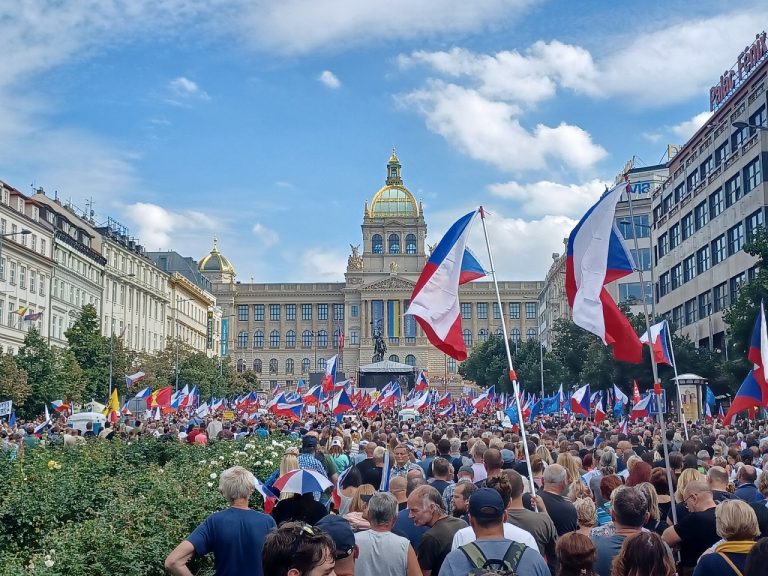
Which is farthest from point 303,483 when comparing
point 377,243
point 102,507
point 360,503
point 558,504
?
point 377,243

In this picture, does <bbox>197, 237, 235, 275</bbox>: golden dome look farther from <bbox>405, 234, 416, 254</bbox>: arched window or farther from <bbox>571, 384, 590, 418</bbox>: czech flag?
<bbox>571, 384, 590, 418</bbox>: czech flag

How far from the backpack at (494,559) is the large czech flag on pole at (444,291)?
581cm

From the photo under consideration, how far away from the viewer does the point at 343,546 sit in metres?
6.29

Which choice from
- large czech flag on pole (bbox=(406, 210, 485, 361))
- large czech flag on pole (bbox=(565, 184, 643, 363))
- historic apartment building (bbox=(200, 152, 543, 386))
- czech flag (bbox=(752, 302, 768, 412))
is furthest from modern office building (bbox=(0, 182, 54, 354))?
historic apartment building (bbox=(200, 152, 543, 386))

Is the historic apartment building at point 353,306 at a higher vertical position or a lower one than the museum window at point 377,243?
lower

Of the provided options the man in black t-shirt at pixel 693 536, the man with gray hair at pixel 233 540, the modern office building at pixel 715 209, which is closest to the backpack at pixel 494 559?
the man with gray hair at pixel 233 540

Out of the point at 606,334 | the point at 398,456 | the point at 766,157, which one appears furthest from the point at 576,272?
the point at 766,157

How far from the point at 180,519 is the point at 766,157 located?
38.8 m

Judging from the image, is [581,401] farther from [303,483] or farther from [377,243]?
[377,243]

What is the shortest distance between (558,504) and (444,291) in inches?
145

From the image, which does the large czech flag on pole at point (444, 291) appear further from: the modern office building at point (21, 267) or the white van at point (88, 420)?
the modern office building at point (21, 267)

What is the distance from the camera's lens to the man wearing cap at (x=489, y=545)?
6016 mm

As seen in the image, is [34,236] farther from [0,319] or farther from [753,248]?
[753,248]

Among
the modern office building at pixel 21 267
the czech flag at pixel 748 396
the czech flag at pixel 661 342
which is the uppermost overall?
the modern office building at pixel 21 267
